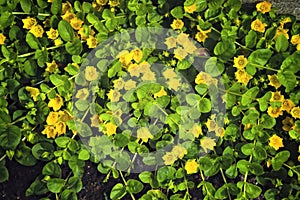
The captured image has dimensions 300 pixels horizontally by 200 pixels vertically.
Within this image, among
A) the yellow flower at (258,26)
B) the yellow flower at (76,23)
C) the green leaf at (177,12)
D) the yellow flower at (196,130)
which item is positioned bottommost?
the yellow flower at (196,130)

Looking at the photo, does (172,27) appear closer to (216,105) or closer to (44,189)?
(216,105)

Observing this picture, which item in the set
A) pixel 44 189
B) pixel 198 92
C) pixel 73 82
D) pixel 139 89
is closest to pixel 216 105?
pixel 198 92

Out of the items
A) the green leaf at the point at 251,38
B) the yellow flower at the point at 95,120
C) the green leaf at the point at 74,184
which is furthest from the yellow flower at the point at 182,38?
the green leaf at the point at 74,184

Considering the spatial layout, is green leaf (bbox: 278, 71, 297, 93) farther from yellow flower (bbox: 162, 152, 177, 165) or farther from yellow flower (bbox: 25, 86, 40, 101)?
yellow flower (bbox: 25, 86, 40, 101)

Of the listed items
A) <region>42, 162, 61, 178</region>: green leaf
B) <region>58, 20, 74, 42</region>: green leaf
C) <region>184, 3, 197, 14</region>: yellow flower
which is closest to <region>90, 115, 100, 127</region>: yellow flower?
<region>42, 162, 61, 178</region>: green leaf

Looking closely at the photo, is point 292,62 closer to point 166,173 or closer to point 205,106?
point 205,106

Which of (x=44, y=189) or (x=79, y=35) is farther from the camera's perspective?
(x=79, y=35)

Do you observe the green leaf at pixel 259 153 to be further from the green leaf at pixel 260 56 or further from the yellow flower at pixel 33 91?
the yellow flower at pixel 33 91
